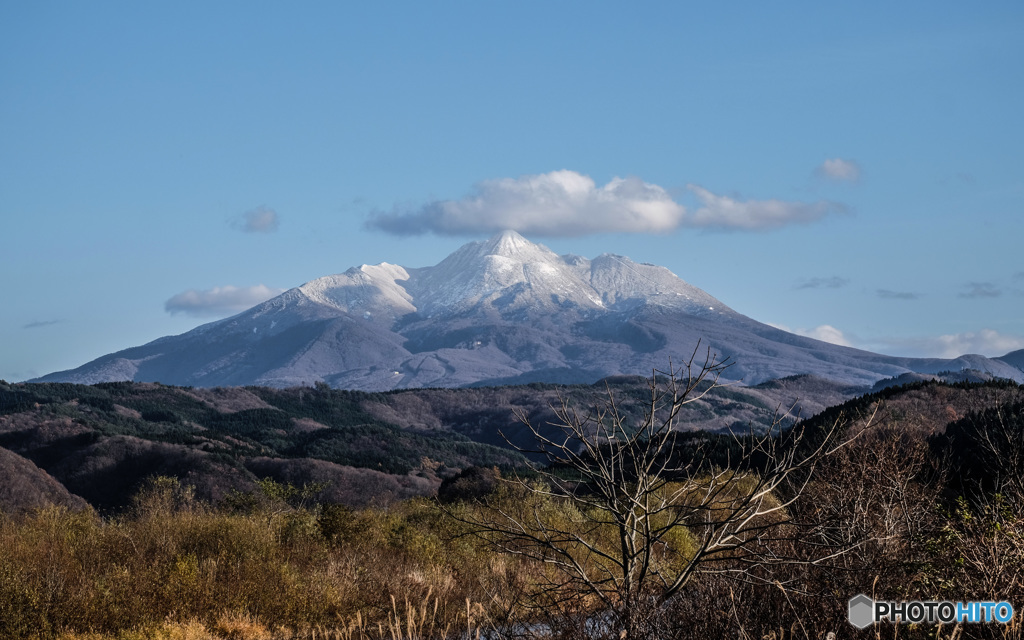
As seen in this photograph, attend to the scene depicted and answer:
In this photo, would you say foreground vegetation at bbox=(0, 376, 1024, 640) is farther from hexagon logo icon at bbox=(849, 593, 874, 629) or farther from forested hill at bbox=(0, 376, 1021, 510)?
forested hill at bbox=(0, 376, 1021, 510)

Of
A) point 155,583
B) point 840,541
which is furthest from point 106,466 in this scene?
point 840,541

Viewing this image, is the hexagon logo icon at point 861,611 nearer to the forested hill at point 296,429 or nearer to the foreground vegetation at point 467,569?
the foreground vegetation at point 467,569

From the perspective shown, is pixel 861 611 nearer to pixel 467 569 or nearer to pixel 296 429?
pixel 467 569

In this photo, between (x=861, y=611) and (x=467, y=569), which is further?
(x=467, y=569)

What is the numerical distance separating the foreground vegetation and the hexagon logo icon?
179 mm

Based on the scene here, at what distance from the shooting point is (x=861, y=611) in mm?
9000

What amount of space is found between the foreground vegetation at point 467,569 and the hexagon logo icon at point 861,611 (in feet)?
0.59

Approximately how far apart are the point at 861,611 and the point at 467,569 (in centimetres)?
1405

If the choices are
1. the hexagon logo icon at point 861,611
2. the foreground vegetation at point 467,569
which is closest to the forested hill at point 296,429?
the foreground vegetation at point 467,569

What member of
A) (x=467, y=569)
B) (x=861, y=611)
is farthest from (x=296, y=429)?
(x=861, y=611)

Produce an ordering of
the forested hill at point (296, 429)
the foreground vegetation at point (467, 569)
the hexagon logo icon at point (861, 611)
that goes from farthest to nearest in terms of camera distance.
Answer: the forested hill at point (296, 429), the foreground vegetation at point (467, 569), the hexagon logo icon at point (861, 611)

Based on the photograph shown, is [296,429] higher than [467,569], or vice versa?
[467,569]

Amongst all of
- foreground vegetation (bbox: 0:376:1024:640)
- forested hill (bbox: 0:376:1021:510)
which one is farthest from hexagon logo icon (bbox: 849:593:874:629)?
forested hill (bbox: 0:376:1021:510)

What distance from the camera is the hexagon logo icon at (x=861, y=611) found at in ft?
29.0
